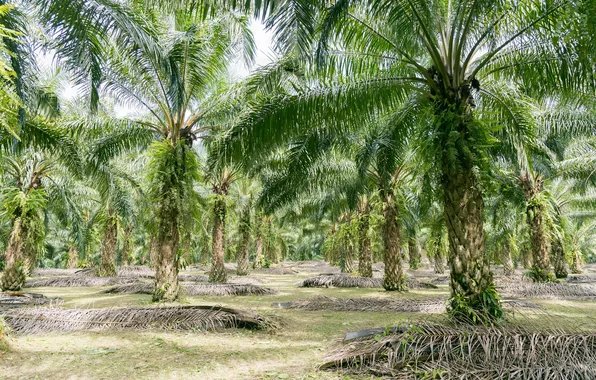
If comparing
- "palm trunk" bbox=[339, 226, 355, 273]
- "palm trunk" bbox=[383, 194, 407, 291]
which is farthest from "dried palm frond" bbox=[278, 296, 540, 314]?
"palm trunk" bbox=[339, 226, 355, 273]

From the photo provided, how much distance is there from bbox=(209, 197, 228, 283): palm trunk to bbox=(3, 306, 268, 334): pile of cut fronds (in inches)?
313

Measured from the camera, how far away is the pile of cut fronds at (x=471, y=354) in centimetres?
388

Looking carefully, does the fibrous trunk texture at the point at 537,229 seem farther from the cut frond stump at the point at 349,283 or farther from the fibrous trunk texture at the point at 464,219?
the fibrous trunk texture at the point at 464,219

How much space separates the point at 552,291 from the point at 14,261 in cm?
1631

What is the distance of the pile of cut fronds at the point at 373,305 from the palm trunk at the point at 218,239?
6081 mm

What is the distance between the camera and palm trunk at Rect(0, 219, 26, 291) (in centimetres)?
1239

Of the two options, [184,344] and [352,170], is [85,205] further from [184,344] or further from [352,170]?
[184,344]

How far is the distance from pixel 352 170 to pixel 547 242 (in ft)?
24.7

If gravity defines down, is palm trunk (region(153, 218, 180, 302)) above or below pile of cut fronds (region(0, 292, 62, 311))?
above

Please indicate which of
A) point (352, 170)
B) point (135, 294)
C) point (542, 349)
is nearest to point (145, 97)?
point (135, 294)

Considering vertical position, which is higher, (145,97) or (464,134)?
(145,97)

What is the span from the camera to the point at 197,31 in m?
9.26

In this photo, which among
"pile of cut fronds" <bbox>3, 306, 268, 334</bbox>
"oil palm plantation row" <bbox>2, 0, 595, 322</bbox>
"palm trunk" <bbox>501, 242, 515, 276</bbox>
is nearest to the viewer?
"oil palm plantation row" <bbox>2, 0, 595, 322</bbox>

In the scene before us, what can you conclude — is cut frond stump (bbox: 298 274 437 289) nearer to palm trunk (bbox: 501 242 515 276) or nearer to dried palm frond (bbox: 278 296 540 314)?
dried palm frond (bbox: 278 296 540 314)
